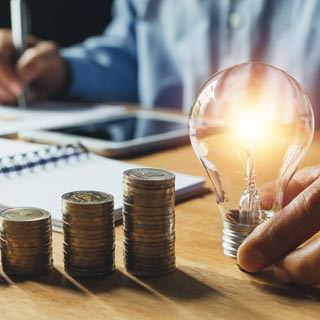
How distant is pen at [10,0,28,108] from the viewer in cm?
A: 142

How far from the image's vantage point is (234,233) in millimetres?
564

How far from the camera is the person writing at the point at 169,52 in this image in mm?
1549

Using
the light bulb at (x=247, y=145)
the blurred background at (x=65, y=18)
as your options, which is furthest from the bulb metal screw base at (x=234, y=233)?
the blurred background at (x=65, y=18)

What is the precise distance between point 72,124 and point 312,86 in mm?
706

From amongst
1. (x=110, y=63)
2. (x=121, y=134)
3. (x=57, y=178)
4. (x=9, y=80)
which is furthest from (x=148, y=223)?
(x=110, y=63)

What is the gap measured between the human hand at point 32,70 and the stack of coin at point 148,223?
946mm

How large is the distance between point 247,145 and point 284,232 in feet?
0.43

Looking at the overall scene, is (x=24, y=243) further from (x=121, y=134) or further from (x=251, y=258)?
(x=121, y=134)

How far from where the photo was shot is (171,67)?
73.9 inches

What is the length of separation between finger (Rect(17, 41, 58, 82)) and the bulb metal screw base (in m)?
0.95

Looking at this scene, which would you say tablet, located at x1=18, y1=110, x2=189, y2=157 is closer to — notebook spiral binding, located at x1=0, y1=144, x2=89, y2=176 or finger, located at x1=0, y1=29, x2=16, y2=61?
notebook spiral binding, located at x1=0, y1=144, x2=89, y2=176

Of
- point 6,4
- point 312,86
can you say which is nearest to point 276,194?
point 312,86

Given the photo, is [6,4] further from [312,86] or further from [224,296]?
[224,296]

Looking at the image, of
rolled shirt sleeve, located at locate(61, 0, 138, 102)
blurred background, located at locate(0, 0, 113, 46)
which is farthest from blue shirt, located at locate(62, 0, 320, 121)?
blurred background, located at locate(0, 0, 113, 46)
